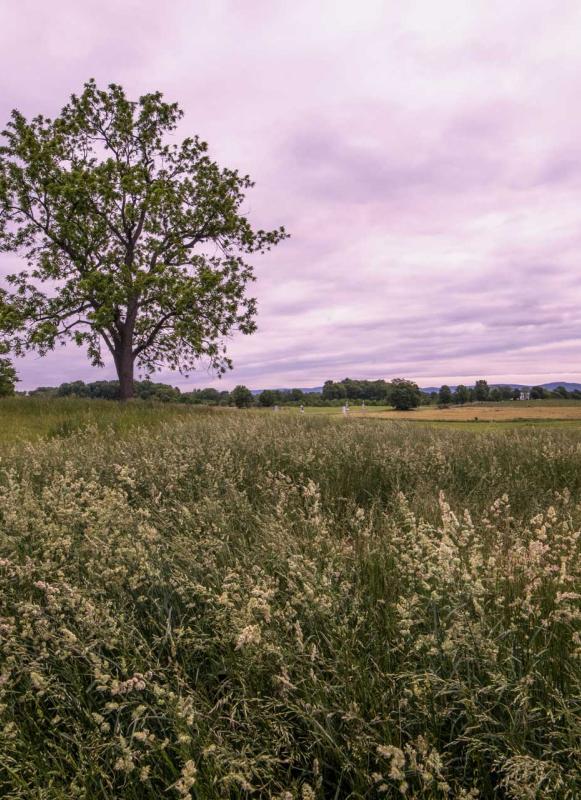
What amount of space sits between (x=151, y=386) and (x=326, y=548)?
37386 mm

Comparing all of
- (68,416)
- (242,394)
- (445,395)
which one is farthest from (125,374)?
(445,395)

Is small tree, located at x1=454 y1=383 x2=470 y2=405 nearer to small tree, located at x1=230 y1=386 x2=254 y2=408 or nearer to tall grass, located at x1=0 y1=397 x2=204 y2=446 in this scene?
small tree, located at x1=230 y1=386 x2=254 y2=408

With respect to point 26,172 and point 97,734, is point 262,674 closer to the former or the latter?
point 97,734

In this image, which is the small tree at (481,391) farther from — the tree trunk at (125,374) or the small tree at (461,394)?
the tree trunk at (125,374)

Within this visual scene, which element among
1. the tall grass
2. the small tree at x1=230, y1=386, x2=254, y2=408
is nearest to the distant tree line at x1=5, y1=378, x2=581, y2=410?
the small tree at x1=230, y1=386, x2=254, y2=408

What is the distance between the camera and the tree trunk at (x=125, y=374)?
20734mm

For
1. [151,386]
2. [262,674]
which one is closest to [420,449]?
[262,674]

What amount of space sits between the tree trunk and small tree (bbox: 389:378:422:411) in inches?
1057

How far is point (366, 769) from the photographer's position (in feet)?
5.99

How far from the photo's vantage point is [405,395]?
43375 mm

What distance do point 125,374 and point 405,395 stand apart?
28922 mm

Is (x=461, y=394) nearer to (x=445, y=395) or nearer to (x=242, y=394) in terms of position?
(x=445, y=395)

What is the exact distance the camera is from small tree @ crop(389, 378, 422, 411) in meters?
42.7

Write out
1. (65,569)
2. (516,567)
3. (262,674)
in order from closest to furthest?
(262,674) → (516,567) → (65,569)
